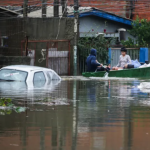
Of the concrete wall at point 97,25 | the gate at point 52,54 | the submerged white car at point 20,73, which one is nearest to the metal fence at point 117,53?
the gate at point 52,54

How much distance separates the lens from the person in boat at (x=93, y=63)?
902 inches

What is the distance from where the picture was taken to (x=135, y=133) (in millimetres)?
7797

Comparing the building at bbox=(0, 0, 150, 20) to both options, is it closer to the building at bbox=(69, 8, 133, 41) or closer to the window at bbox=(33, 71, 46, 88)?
the building at bbox=(69, 8, 133, 41)

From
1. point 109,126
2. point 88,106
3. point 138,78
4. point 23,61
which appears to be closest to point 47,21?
point 23,61

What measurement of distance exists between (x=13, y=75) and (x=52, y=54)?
939 cm

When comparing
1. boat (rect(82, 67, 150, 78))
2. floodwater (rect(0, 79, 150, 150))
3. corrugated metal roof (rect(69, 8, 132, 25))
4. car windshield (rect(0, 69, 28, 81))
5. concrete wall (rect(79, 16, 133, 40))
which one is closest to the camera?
floodwater (rect(0, 79, 150, 150))

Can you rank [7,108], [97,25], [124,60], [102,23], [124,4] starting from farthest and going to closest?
[124,4]
[102,23]
[97,25]
[124,60]
[7,108]

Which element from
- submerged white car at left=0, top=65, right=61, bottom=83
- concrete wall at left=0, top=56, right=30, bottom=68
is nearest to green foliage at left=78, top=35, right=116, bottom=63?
concrete wall at left=0, top=56, right=30, bottom=68

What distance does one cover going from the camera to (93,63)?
2302 centimetres

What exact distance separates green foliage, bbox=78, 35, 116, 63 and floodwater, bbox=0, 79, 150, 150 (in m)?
15.8

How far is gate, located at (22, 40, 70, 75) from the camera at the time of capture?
90.6ft

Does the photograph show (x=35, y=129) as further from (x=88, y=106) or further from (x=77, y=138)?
(x=88, y=106)

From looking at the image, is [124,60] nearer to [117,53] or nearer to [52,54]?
[52,54]

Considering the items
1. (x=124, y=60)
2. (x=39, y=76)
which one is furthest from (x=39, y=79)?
(x=124, y=60)
